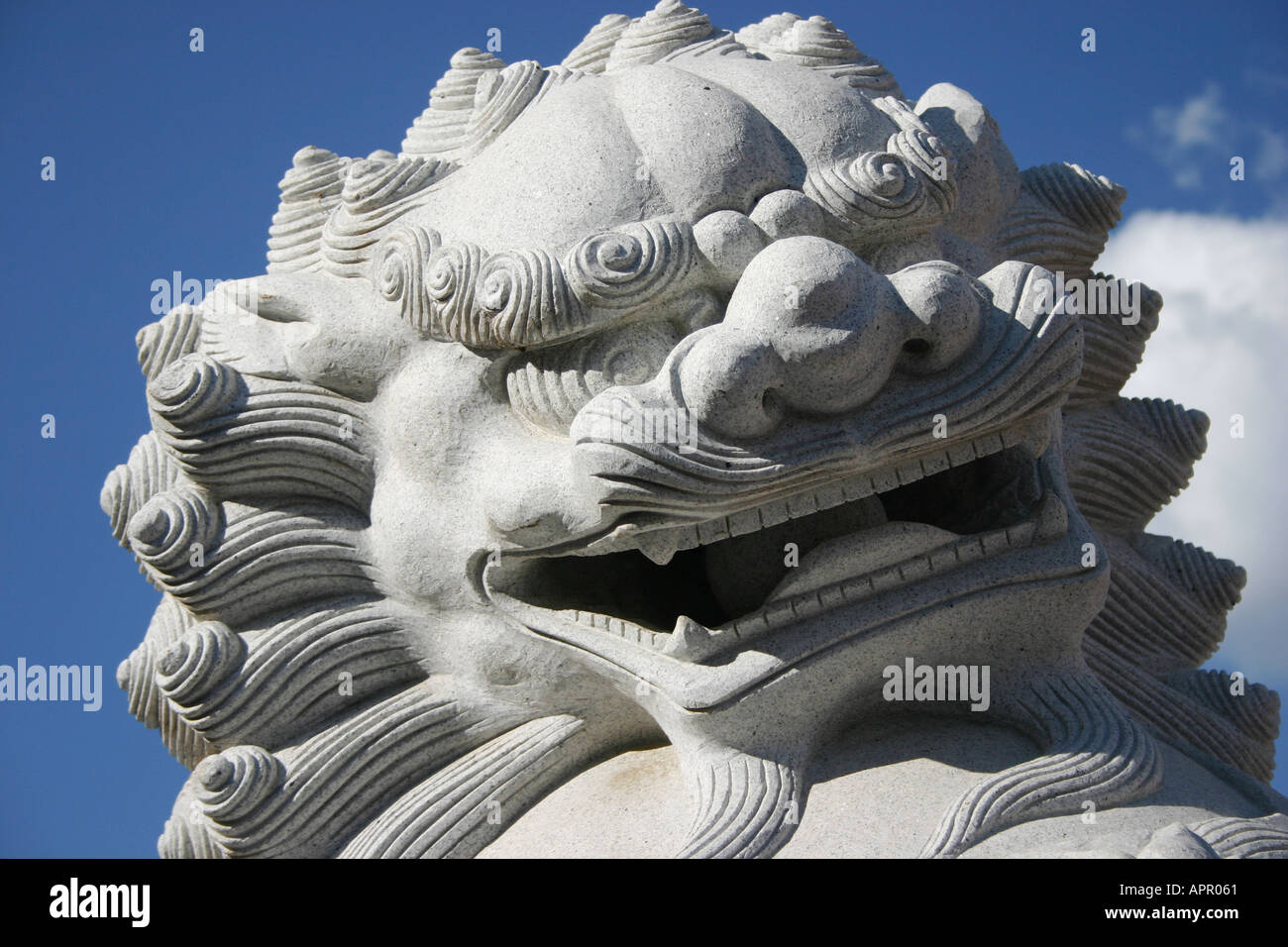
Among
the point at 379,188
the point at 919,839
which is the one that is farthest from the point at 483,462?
the point at 919,839

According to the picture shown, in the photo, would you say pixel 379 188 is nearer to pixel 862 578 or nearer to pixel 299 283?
pixel 299 283

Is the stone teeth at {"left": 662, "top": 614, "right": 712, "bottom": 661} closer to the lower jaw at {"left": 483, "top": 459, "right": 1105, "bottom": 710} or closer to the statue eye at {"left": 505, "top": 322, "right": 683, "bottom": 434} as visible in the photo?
the lower jaw at {"left": 483, "top": 459, "right": 1105, "bottom": 710}

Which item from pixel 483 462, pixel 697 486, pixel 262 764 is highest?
pixel 483 462

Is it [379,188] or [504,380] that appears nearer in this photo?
[504,380]

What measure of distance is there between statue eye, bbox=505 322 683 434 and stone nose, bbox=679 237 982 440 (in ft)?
0.99

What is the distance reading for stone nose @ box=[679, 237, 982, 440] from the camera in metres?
4.68

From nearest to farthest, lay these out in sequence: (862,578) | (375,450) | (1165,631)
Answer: (862,578)
(375,450)
(1165,631)

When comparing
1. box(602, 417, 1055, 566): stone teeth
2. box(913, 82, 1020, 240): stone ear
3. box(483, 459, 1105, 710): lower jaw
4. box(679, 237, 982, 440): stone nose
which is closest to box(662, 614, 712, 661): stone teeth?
box(483, 459, 1105, 710): lower jaw

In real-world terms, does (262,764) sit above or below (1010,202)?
below

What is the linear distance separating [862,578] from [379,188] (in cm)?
182

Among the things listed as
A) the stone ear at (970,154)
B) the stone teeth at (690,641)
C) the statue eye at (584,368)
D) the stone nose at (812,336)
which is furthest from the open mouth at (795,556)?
the stone ear at (970,154)

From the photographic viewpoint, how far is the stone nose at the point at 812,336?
468 centimetres

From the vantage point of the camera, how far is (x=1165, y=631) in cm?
605

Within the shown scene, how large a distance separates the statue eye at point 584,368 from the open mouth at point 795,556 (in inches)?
15.4
